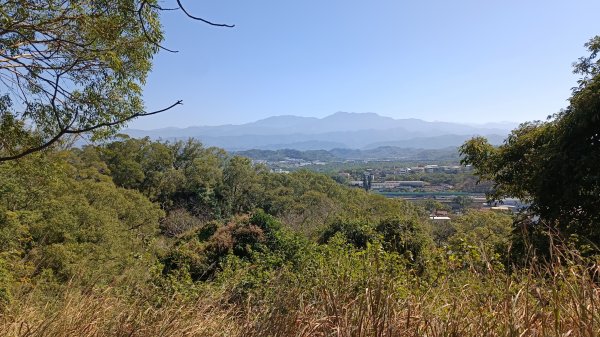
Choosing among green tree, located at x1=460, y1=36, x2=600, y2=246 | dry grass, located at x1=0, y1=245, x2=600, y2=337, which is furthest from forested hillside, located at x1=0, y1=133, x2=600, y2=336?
green tree, located at x1=460, y1=36, x2=600, y2=246

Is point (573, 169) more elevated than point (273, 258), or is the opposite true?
point (573, 169)

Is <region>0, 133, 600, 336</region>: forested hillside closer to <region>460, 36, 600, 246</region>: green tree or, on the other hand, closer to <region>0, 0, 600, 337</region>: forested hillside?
<region>0, 0, 600, 337</region>: forested hillside

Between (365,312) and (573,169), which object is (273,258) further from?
A: (365,312)

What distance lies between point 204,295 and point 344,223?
8.45m

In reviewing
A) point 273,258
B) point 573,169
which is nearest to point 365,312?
point 573,169

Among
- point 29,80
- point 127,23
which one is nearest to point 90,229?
point 29,80

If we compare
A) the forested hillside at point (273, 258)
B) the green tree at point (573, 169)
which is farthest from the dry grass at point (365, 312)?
the green tree at point (573, 169)

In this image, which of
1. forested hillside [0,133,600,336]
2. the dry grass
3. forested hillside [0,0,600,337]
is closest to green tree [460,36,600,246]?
forested hillside [0,0,600,337]

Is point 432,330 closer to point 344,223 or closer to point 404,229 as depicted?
point 404,229

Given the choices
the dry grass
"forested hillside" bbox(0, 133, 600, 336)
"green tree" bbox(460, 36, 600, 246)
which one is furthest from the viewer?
"green tree" bbox(460, 36, 600, 246)

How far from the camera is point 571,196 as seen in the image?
4.40 metres

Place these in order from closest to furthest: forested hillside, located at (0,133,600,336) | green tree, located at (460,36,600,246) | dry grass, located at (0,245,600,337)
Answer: dry grass, located at (0,245,600,337) < forested hillside, located at (0,133,600,336) < green tree, located at (460,36,600,246)

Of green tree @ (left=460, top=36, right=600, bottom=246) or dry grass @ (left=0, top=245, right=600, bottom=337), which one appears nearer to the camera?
dry grass @ (left=0, top=245, right=600, bottom=337)

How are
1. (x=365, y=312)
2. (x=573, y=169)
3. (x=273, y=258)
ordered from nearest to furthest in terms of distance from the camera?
(x=365, y=312), (x=573, y=169), (x=273, y=258)
